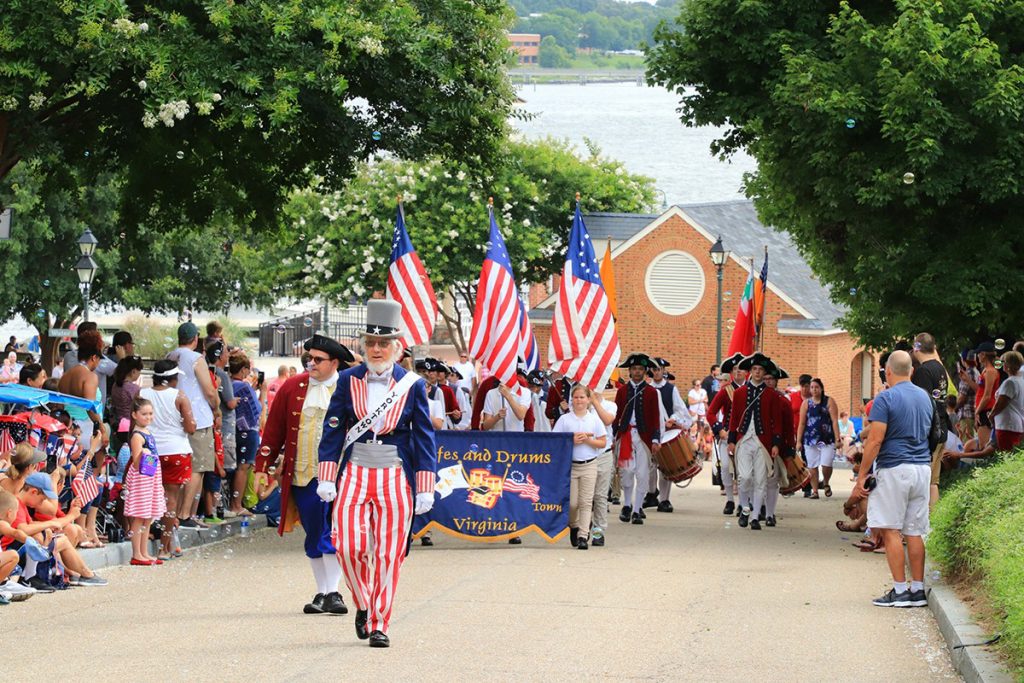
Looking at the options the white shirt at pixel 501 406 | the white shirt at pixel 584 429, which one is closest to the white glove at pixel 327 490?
the white shirt at pixel 584 429

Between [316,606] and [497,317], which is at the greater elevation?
[497,317]

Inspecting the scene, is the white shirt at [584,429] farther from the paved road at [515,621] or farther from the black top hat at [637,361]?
the black top hat at [637,361]

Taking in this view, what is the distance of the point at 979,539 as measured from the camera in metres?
11.5

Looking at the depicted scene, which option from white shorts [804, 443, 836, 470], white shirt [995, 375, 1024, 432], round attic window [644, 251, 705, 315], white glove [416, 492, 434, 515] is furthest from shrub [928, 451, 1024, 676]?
round attic window [644, 251, 705, 315]

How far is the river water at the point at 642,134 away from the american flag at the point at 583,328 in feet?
228

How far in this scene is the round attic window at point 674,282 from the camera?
165ft

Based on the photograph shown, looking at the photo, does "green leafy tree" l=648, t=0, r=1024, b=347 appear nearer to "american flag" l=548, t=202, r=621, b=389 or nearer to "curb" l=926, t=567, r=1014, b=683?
"american flag" l=548, t=202, r=621, b=389

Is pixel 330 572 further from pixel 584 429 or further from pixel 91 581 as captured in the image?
pixel 584 429

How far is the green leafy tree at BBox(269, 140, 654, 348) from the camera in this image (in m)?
50.4

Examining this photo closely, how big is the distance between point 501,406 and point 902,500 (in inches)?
254

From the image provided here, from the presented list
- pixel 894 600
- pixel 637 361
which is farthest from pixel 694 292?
pixel 894 600

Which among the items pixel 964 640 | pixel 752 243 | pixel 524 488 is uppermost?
pixel 752 243

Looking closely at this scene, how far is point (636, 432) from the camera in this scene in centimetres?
1928

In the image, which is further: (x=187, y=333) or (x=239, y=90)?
(x=187, y=333)
